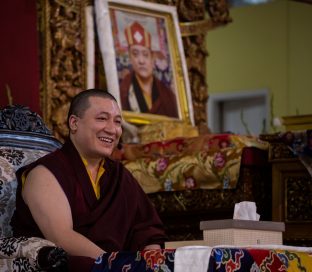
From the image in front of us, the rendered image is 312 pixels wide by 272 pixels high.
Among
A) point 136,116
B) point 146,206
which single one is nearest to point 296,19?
point 136,116

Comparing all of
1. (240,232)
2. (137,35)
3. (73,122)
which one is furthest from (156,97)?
(240,232)

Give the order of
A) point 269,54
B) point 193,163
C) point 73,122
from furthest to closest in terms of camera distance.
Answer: point 269,54 → point 193,163 → point 73,122

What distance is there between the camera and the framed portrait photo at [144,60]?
568 centimetres

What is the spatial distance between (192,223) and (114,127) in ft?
5.90

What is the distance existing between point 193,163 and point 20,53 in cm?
124

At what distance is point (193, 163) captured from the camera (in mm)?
4703

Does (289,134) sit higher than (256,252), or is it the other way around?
(289,134)

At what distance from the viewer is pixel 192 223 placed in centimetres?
474

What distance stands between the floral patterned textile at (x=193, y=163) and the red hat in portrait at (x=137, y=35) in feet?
3.32

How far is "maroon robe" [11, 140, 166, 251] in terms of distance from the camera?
9.48 ft

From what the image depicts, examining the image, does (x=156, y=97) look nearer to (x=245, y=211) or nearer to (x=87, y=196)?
(x=87, y=196)

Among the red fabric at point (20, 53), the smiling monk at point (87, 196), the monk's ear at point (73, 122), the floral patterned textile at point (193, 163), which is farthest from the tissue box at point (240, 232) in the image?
the red fabric at point (20, 53)

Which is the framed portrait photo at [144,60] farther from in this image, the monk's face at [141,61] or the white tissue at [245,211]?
the white tissue at [245,211]

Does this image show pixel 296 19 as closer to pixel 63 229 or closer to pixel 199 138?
pixel 199 138
